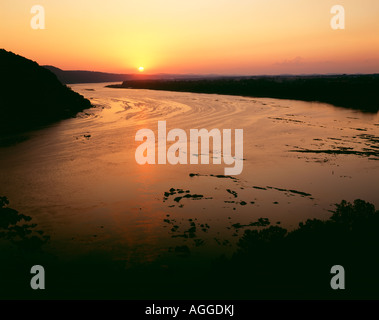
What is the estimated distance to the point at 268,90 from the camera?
295 feet

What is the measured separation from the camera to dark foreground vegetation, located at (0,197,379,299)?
7.73 m

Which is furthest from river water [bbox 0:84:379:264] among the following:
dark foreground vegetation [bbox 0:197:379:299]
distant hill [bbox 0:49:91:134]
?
distant hill [bbox 0:49:91:134]

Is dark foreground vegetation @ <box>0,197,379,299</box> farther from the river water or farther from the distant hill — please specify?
the distant hill

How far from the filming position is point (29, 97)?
4178 cm

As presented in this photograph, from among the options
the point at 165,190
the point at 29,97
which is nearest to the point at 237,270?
the point at 165,190

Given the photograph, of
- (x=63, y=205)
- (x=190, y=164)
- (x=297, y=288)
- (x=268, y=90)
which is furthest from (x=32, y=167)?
(x=268, y=90)

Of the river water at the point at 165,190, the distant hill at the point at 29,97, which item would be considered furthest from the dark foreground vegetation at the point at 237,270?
the distant hill at the point at 29,97

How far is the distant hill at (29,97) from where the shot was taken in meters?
36.8

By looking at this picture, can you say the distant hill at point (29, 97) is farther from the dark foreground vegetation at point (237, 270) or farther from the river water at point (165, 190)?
the dark foreground vegetation at point (237, 270)

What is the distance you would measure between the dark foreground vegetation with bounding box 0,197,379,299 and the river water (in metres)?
0.64

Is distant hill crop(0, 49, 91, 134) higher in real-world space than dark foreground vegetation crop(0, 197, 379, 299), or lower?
higher

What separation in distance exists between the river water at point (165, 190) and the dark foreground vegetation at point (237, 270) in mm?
641

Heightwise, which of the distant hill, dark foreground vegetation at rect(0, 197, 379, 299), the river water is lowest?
dark foreground vegetation at rect(0, 197, 379, 299)
